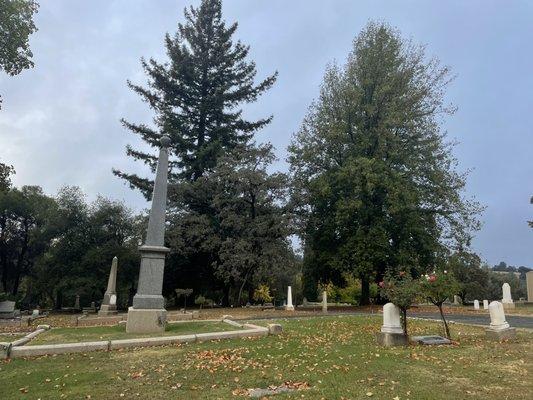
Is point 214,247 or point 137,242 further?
point 137,242

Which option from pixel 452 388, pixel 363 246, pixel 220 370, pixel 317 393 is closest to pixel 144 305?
pixel 220 370

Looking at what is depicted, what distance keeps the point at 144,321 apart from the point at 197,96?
2555 centimetres

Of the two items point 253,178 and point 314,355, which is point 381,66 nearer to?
point 253,178

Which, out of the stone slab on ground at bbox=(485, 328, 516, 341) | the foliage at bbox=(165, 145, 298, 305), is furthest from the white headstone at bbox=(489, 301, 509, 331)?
the foliage at bbox=(165, 145, 298, 305)

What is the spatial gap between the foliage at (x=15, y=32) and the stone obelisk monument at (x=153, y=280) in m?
7.70

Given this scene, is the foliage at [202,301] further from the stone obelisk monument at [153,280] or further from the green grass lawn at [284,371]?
the green grass lawn at [284,371]

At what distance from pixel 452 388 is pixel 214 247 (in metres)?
22.3

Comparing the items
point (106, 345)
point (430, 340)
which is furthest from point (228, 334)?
point (430, 340)

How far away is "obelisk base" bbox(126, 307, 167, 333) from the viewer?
12188 mm

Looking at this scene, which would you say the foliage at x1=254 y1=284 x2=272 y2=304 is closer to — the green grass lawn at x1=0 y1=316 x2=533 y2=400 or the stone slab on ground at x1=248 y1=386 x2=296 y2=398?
the green grass lawn at x1=0 y1=316 x2=533 y2=400

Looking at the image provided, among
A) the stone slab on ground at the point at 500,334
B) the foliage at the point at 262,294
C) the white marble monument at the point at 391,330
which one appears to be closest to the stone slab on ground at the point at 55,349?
the white marble monument at the point at 391,330

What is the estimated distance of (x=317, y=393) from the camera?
5660 millimetres

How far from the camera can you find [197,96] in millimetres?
34531

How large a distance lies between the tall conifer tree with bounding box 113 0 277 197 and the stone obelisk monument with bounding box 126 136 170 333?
18969 millimetres
